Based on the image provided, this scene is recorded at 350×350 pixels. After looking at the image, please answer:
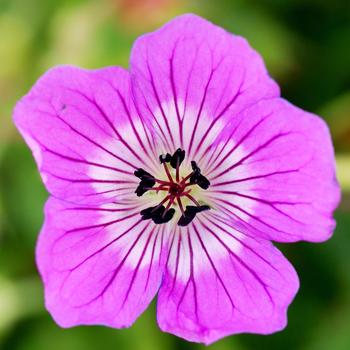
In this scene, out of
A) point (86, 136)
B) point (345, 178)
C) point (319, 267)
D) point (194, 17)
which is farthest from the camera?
point (319, 267)

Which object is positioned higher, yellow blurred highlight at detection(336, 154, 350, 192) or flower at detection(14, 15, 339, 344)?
flower at detection(14, 15, 339, 344)

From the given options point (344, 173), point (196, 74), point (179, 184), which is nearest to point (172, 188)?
point (179, 184)

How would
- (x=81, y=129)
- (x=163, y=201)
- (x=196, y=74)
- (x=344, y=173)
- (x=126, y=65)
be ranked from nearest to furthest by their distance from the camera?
(x=196, y=74) → (x=81, y=129) → (x=163, y=201) → (x=344, y=173) → (x=126, y=65)

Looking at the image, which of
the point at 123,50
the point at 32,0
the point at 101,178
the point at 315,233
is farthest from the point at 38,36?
the point at 315,233

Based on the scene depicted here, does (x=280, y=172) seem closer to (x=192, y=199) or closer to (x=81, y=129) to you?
(x=192, y=199)

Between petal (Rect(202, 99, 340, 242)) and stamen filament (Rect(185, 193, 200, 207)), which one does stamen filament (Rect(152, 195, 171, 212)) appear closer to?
stamen filament (Rect(185, 193, 200, 207))

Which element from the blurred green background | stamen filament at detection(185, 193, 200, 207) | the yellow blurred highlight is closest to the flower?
stamen filament at detection(185, 193, 200, 207)

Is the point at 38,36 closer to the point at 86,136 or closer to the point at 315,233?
the point at 86,136

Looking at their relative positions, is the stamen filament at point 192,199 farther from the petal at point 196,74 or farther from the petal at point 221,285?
the petal at point 196,74
